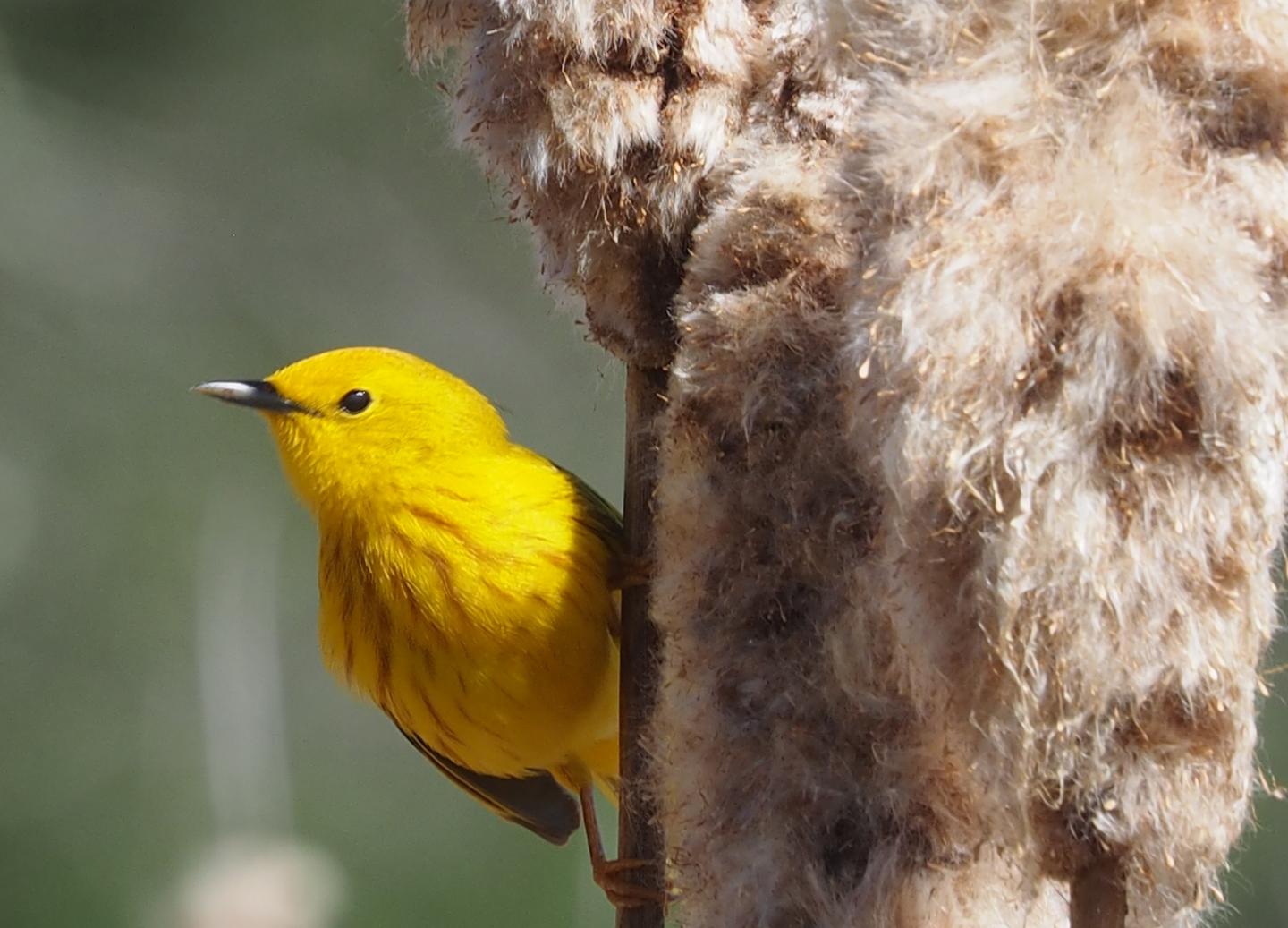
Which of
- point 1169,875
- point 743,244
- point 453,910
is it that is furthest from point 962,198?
point 453,910

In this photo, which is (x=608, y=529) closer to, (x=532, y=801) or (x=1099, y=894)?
(x=532, y=801)

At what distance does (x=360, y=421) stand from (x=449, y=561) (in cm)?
37

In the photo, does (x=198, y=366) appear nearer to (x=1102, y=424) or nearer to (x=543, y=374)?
(x=543, y=374)

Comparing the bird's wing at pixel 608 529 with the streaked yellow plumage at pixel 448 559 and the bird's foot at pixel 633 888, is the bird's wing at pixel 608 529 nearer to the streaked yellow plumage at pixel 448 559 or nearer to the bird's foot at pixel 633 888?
the streaked yellow plumage at pixel 448 559

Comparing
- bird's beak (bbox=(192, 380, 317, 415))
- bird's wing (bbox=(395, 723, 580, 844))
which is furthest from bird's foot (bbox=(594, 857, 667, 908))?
bird's beak (bbox=(192, 380, 317, 415))

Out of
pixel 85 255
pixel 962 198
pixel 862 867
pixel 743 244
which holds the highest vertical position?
pixel 962 198

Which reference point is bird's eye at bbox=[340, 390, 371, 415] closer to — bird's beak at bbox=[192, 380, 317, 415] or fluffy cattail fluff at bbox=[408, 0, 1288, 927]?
bird's beak at bbox=[192, 380, 317, 415]

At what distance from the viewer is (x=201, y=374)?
23.5 ft

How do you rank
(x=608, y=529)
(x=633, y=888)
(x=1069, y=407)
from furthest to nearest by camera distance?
(x=608, y=529)
(x=633, y=888)
(x=1069, y=407)

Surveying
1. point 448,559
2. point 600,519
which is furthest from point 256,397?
point 600,519

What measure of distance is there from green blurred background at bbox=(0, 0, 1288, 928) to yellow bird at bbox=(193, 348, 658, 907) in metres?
3.96

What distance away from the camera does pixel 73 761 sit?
6.80 meters

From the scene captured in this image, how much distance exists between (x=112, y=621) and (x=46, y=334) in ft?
4.62

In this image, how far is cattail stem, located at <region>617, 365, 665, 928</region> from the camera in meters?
1.63
